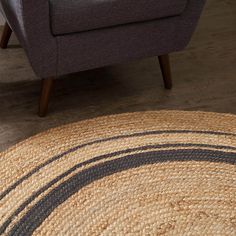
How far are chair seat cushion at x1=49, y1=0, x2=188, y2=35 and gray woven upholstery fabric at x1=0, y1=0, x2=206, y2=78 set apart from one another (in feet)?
0.04

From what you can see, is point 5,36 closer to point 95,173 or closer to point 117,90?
point 117,90

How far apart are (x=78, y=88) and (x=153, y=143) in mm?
453

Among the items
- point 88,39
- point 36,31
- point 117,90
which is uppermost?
point 36,31

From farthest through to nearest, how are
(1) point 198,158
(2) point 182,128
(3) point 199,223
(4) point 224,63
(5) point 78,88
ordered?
(4) point 224,63
(5) point 78,88
(2) point 182,128
(1) point 198,158
(3) point 199,223

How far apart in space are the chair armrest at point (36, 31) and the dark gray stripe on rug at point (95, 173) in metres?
0.38

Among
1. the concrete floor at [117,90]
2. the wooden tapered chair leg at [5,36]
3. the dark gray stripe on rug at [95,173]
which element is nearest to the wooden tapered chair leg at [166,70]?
the concrete floor at [117,90]

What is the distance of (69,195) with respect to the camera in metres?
1.48

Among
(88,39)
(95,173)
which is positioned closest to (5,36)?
(88,39)

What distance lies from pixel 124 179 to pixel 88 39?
0.49 metres

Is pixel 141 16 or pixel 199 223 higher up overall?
pixel 141 16

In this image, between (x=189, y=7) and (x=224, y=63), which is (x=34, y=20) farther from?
(x=224, y=63)

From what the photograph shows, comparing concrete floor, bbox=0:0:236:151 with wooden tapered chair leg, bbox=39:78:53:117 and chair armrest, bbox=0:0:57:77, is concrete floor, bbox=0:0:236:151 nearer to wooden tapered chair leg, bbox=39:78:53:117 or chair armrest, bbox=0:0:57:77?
wooden tapered chair leg, bbox=39:78:53:117

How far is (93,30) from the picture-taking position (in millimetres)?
1611

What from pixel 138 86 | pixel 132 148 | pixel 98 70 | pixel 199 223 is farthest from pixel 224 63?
pixel 199 223
